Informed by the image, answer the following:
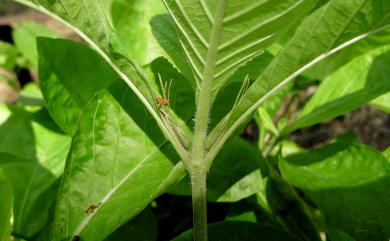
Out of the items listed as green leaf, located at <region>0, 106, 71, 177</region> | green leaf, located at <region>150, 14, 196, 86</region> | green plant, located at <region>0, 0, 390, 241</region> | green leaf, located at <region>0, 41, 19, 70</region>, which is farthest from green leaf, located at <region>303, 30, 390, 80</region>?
green leaf, located at <region>0, 41, 19, 70</region>

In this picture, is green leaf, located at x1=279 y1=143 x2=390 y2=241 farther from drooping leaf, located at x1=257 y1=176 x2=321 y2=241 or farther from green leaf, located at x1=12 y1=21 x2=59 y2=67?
green leaf, located at x1=12 y1=21 x2=59 y2=67

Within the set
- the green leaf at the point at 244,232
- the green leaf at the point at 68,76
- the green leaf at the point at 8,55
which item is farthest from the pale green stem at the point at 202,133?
the green leaf at the point at 8,55

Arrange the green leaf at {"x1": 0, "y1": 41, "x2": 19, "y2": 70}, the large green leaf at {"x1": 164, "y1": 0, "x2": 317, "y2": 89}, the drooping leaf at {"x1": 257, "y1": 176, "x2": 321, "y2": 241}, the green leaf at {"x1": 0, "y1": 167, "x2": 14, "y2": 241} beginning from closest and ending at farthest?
the large green leaf at {"x1": 164, "y1": 0, "x2": 317, "y2": 89}, the green leaf at {"x1": 0, "y1": 167, "x2": 14, "y2": 241}, the drooping leaf at {"x1": 257, "y1": 176, "x2": 321, "y2": 241}, the green leaf at {"x1": 0, "y1": 41, "x2": 19, "y2": 70}

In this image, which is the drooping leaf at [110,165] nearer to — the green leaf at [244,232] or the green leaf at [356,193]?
the green leaf at [244,232]

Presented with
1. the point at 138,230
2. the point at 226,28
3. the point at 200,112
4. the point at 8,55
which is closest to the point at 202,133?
the point at 200,112

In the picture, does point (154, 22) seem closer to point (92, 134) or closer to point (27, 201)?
point (92, 134)

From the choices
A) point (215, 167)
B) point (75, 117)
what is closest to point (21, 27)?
point (75, 117)

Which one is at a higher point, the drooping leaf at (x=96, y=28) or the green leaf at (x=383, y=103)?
the green leaf at (x=383, y=103)
